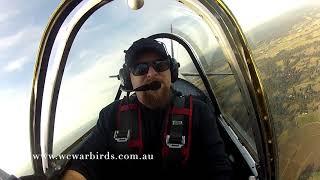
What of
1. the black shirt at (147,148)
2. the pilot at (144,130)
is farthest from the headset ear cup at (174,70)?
the black shirt at (147,148)

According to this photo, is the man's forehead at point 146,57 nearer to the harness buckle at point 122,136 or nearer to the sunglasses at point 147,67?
the sunglasses at point 147,67

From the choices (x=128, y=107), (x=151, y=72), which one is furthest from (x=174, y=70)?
(x=128, y=107)

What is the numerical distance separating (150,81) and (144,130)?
16 cm

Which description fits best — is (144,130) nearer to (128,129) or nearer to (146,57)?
(128,129)

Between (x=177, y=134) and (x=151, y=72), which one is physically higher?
(x=151, y=72)

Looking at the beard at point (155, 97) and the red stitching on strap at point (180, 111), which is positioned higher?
the beard at point (155, 97)

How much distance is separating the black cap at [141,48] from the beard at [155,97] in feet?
0.37

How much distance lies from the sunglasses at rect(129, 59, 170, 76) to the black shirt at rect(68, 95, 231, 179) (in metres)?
0.12

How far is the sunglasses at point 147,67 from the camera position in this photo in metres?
1.29

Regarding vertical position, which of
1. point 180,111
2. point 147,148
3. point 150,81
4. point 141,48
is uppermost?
point 141,48

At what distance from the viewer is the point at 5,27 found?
126 centimetres

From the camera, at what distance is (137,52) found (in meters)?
1.27

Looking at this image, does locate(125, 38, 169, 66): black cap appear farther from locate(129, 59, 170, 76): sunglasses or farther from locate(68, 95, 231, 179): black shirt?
locate(68, 95, 231, 179): black shirt

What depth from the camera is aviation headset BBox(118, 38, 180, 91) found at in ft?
4.15
